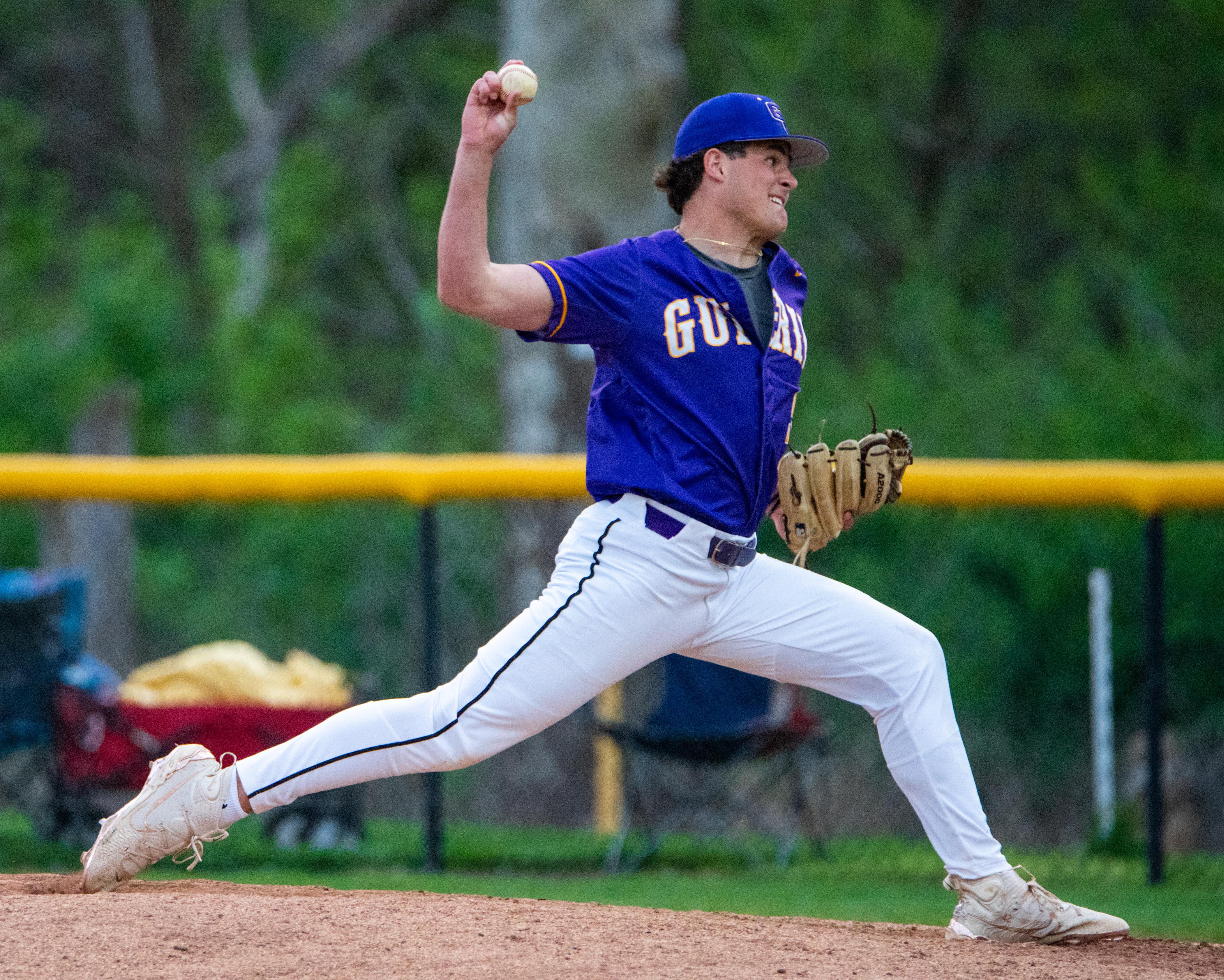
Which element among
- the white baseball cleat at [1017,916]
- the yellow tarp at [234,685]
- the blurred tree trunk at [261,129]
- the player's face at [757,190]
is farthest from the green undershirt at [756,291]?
the blurred tree trunk at [261,129]

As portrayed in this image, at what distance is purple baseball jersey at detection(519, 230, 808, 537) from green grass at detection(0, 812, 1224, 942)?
71.9 inches

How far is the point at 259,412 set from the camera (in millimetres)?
16156

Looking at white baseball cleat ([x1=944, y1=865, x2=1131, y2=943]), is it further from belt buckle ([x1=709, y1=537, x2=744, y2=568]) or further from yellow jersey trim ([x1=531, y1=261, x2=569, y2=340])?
yellow jersey trim ([x1=531, y1=261, x2=569, y2=340])

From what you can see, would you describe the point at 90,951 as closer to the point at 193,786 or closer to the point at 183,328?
the point at 193,786

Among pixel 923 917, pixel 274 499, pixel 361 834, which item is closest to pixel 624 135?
pixel 274 499

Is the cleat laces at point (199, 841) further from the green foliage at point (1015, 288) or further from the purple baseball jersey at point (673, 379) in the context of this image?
the green foliage at point (1015, 288)

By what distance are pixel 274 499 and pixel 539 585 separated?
2.06 metres

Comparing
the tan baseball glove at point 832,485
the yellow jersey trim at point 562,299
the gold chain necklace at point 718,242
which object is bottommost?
the tan baseball glove at point 832,485

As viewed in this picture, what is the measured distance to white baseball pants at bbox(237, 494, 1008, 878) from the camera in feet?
11.1

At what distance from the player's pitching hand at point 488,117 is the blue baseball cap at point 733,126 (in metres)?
0.60

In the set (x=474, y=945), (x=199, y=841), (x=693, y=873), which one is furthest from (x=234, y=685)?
(x=474, y=945)

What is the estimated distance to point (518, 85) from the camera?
10.2 ft

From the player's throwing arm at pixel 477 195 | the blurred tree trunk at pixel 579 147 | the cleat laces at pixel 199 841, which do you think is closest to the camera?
the player's throwing arm at pixel 477 195

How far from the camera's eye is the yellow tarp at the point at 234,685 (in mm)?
6379
